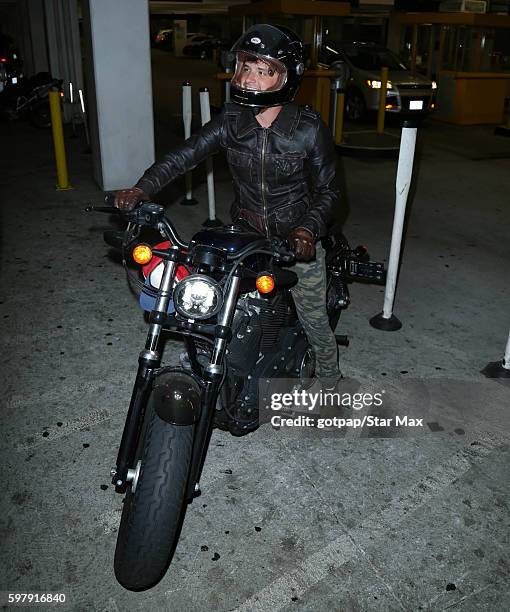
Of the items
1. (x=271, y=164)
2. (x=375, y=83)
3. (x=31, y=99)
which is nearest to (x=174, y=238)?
(x=271, y=164)

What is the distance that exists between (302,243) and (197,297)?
0.50 metres

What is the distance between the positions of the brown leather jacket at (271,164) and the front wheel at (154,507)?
3.93 ft

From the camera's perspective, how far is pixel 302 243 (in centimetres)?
259

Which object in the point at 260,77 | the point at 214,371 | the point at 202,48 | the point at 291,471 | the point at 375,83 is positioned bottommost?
the point at 202,48

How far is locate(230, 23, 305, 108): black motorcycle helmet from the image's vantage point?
9.30ft

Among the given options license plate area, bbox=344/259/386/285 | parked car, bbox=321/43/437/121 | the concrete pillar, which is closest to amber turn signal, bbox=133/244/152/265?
license plate area, bbox=344/259/386/285

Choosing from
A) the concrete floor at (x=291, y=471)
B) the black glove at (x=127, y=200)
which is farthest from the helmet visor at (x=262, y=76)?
the concrete floor at (x=291, y=471)

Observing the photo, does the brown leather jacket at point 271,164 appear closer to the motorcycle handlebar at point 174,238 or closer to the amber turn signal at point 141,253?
the motorcycle handlebar at point 174,238

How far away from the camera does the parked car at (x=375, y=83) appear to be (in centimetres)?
1470

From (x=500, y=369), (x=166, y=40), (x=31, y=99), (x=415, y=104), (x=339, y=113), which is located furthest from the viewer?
(x=166, y=40)

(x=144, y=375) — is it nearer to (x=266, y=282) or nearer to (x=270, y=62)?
(x=266, y=282)

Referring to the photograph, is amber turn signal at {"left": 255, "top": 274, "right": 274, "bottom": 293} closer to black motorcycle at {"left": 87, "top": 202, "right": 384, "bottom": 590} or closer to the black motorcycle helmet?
black motorcycle at {"left": 87, "top": 202, "right": 384, "bottom": 590}

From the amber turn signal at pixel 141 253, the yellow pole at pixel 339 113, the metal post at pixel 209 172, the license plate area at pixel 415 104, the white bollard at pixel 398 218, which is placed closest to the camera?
the amber turn signal at pixel 141 253

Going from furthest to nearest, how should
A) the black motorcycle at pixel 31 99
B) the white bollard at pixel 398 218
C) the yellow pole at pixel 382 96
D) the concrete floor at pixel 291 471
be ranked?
1. the black motorcycle at pixel 31 99
2. the yellow pole at pixel 382 96
3. the white bollard at pixel 398 218
4. the concrete floor at pixel 291 471
